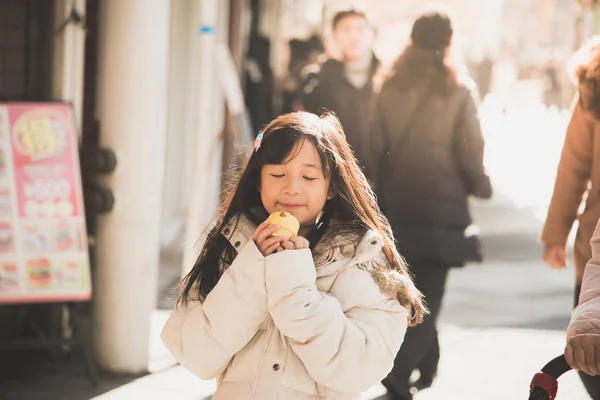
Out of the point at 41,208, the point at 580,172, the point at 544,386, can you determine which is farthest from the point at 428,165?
the point at 544,386

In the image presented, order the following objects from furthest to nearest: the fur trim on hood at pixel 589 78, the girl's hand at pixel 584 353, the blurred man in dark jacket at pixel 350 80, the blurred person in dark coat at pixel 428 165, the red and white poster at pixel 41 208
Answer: the blurred man in dark jacket at pixel 350 80, the red and white poster at pixel 41 208, the blurred person in dark coat at pixel 428 165, the fur trim on hood at pixel 589 78, the girl's hand at pixel 584 353

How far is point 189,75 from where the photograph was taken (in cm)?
1120

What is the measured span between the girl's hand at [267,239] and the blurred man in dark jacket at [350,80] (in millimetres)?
4765

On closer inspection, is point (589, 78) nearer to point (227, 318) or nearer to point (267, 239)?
point (267, 239)

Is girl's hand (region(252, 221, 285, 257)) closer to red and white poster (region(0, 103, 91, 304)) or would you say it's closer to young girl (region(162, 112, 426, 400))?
young girl (region(162, 112, 426, 400))

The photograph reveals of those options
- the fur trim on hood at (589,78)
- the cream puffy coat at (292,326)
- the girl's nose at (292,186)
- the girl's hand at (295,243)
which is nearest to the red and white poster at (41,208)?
the fur trim on hood at (589,78)

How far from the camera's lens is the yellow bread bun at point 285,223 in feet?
9.05

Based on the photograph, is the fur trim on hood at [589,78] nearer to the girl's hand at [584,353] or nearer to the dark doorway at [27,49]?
the girl's hand at [584,353]

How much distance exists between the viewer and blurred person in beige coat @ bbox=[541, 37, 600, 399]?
171 inches

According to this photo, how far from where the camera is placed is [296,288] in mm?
2711

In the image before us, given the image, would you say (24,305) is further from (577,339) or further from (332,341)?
(577,339)

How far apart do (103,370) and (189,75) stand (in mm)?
5538

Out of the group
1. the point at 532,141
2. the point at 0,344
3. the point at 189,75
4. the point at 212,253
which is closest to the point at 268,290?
the point at 212,253

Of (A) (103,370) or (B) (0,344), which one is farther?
(A) (103,370)
